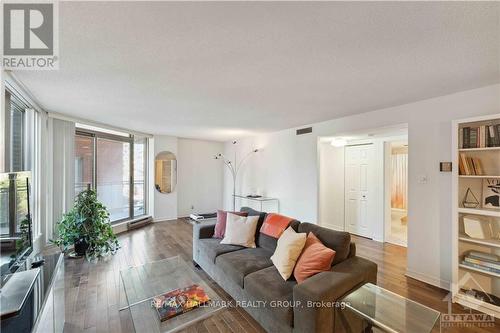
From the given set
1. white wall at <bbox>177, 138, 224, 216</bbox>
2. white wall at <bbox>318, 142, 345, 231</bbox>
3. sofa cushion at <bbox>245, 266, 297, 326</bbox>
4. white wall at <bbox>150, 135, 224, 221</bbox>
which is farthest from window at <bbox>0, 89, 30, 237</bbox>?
white wall at <bbox>318, 142, 345, 231</bbox>

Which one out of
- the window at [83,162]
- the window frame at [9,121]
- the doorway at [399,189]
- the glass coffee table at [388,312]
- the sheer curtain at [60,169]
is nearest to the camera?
the glass coffee table at [388,312]

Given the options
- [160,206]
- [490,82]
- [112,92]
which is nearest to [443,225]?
[490,82]

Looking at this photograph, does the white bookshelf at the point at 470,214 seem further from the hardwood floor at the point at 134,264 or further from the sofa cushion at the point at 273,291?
the sofa cushion at the point at 273,291

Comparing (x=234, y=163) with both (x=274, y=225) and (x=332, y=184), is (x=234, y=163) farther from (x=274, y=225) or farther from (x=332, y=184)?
(x=274, y=225)

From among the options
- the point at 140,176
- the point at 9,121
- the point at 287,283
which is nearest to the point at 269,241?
the point at 287,283

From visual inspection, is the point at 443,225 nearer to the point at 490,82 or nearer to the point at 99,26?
the point at 490,82

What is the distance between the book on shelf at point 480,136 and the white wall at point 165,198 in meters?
5.87

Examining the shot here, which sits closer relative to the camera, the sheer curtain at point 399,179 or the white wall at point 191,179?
the sheer curtain at point 399,179

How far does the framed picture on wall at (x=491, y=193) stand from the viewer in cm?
233

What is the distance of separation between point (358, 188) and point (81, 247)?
5.35 metres

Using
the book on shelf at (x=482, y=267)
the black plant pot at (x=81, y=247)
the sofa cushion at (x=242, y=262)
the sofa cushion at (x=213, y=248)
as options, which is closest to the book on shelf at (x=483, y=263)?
the book on shelf at (x=482, y=267)

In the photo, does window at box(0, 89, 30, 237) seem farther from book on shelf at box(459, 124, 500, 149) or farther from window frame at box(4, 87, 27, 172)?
book on shelf at box(459, 124, 500, 149)

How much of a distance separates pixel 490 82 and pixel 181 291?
3812mm

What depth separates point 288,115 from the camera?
12.0 ft
